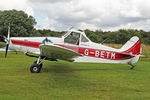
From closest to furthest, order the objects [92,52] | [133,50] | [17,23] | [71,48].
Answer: [71,48] < [92,52] < [133,50] < [17,23]

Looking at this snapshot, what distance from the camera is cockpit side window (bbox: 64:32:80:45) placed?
813cm

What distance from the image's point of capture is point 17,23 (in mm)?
38500

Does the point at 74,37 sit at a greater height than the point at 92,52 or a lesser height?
greater

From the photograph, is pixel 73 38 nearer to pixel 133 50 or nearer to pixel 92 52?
pixel 92 52

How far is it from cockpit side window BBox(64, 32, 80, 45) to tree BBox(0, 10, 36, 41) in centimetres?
→ 2951

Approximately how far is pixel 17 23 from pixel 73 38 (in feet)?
111

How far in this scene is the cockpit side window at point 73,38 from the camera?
813 cm

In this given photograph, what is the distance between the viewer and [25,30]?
36344mm

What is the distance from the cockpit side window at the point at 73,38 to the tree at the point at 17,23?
29.5 meters

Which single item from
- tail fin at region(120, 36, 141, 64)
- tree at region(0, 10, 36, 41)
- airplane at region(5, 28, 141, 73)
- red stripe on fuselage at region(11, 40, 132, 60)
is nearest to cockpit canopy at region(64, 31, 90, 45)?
airplane at region(5, 28, 141, 73)

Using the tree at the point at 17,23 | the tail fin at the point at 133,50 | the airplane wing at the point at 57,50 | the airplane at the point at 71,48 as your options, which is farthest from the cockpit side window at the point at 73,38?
the tree at the point at 17,23

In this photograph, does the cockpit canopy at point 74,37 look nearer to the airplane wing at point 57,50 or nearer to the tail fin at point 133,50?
the airplane wing at point 57,50

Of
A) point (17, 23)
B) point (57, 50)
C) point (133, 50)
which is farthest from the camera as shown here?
point (17, 23)

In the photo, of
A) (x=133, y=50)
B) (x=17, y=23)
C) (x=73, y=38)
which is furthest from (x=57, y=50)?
(x=17, y=23)
